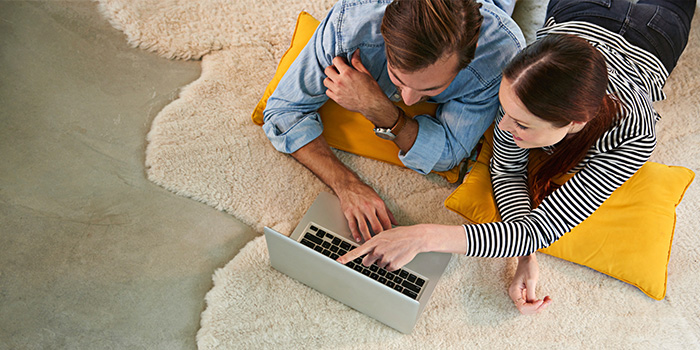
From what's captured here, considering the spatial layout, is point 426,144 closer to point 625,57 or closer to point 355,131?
point 355,131

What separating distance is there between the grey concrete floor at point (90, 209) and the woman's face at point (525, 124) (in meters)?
0.76

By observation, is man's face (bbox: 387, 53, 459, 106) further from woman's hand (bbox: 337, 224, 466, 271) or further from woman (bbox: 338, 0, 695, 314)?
woman's hand (bbox: 337, 224, 466, 271)

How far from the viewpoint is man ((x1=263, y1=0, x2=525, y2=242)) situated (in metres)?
1.14

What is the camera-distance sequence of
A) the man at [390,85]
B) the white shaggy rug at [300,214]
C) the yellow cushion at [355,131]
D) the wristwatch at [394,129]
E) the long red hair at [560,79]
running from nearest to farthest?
1. the long red hair at [560,79]
2. the man at [390,85]
3. the white shaggy rug at [300,214]
4. the wristwatch at [394,129]
5. the yellow cushion at [355,131]

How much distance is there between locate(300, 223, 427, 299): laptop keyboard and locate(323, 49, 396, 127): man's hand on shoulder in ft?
1.12

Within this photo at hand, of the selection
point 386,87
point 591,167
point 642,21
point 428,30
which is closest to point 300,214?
point 386,87

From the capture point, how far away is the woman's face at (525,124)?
1110 millimetres

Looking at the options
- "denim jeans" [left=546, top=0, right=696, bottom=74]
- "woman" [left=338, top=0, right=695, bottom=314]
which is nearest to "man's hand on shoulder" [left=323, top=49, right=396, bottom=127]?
"woman" [left=338, top=0, right=695, bottom=314]

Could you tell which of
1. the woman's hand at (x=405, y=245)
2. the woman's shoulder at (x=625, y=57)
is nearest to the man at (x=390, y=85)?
the woman's hand at (x=405, y=245)

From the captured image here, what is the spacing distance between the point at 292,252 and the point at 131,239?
508 mm

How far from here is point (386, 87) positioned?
1524mm

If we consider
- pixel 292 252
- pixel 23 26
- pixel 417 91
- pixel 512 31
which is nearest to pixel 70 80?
pixel 23 26

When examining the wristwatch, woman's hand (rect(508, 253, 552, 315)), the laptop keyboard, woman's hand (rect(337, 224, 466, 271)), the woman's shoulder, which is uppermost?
the woman's shoulder

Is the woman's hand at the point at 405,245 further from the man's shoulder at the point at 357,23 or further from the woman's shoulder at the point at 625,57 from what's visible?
the woman's shoulder at the point at 625,57
